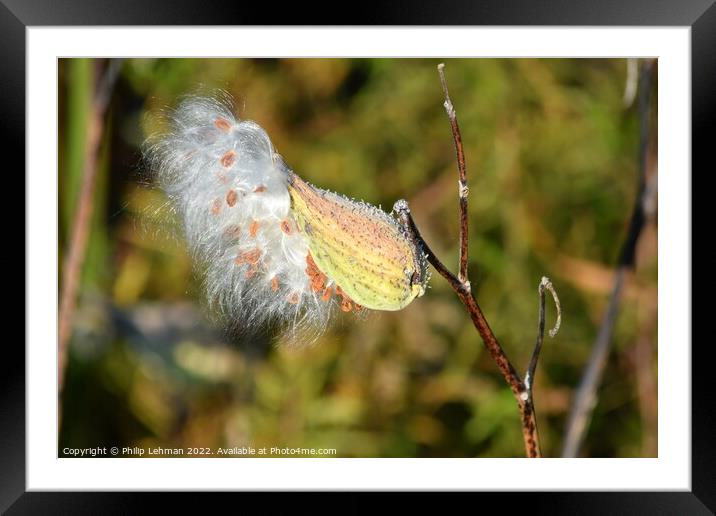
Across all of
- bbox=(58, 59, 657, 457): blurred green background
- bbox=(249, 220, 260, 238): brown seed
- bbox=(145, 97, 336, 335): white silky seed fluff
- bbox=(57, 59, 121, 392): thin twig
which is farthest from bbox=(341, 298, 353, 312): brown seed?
bbox=(57, 59, 121, 392): thin twig

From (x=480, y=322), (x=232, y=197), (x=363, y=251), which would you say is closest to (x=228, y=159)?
(x=232, y=197)

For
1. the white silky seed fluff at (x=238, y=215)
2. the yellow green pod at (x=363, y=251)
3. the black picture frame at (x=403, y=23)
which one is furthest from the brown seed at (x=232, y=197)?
the black picture frame at (x=403, y=23)

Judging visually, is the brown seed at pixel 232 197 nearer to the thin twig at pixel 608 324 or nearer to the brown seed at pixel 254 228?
the brown seed at pixel 254 228

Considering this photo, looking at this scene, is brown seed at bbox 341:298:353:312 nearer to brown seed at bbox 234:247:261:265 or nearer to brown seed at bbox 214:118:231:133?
brown seed at bbox 234:247:261:265

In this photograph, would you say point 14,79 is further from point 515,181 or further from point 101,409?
point 515,181

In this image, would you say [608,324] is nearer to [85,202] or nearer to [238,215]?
[238,215]
